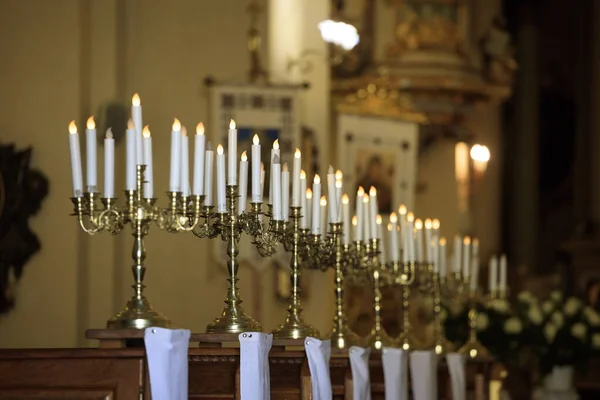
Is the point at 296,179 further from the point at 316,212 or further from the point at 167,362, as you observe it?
the point at 167,362

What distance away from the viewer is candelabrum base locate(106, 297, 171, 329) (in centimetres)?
571

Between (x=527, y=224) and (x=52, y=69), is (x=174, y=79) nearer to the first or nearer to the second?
(x=52, y=69)

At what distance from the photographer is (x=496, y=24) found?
1695cm

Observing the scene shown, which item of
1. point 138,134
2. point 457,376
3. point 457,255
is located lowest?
point 457,376

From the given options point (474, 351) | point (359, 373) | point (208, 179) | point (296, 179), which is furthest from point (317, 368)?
point (474, 351)

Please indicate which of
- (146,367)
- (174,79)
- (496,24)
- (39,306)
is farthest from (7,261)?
(496,24)

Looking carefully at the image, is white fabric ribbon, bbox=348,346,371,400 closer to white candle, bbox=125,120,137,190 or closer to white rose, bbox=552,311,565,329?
white candle, bbox=125,120,137,190

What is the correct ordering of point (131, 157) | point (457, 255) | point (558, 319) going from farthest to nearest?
point (558, 319), point (457, 255), point (131, 157)

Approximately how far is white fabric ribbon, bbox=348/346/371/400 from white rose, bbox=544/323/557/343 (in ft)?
15.5

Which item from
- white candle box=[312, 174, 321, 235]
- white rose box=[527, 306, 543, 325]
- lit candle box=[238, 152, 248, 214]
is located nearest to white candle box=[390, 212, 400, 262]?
white candle box=[312, 174, 321, 235]

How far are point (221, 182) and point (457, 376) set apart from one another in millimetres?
2777

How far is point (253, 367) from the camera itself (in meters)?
5.43

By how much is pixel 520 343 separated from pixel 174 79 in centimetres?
332

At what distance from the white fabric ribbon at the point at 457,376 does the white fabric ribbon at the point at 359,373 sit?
6.22 feet
